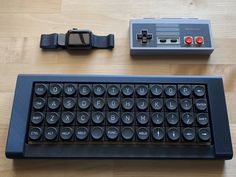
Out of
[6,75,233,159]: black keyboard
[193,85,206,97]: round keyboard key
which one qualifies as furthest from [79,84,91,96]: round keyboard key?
[193,85,206,97]: round keyboard key

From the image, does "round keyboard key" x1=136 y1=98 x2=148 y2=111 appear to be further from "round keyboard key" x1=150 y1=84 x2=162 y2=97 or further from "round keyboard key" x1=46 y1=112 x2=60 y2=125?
"round keyboard key" x1=46 y1=112 x2=60 y2=125

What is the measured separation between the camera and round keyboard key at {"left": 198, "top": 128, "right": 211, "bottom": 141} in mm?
603

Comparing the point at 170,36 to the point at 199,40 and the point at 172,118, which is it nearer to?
the point at 199,40

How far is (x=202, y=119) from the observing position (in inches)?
24.3

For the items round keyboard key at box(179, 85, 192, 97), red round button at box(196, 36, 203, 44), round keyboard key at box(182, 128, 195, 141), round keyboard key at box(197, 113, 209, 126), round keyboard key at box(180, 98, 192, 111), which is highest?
red round button at box(196, 36, 203, 44)

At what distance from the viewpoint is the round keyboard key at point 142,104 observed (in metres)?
0.62

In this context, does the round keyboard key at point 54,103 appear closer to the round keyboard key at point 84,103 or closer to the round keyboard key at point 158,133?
the round keyboard key at point 84,103

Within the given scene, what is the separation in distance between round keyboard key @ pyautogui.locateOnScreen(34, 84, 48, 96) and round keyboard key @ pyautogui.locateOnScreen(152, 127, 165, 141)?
0.73 feet

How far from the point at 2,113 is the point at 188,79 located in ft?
1.24

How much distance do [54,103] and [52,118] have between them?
0.10ft

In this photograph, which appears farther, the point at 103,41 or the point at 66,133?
the point at 103,41

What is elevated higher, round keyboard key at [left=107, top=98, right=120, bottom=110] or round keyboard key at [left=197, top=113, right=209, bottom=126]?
round keyboard key at [left=107, top=98, right=120, bottom=110]

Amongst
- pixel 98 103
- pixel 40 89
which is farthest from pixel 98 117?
pixel 40 89

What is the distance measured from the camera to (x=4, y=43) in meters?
0.72
